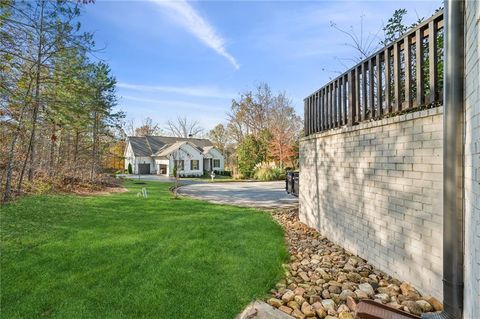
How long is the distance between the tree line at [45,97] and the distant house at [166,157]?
14811 mm

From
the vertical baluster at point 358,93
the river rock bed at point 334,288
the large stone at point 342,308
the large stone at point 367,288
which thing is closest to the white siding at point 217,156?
the vertical baluster at point 358,93

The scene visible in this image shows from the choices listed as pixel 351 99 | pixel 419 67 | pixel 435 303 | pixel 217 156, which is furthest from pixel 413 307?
pixel 217 156

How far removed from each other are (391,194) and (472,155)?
75.0 inches

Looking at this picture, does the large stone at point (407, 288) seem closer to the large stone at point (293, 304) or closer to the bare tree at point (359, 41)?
the large stone at point (293, 304)

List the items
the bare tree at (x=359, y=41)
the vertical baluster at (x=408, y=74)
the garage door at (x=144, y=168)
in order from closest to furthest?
the vertical baluster at (x=408, y=74) < the bare tree at (x=359, y=41) < the garage door at (x=144, y=168)

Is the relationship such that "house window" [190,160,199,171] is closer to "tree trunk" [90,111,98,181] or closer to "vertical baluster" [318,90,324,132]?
"tree trunk" [90,111,98,181]

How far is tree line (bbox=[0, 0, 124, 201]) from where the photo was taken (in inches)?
249

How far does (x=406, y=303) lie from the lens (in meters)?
2.94

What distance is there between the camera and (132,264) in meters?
4.09

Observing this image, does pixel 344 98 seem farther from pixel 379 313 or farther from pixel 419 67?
pixel 379 313

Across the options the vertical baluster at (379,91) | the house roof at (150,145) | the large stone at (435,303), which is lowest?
the large stone at (435,303)

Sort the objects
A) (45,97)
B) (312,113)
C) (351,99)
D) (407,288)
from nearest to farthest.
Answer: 1. (407,288)
2. (351,99)
3. (312,113)
4. (45,97)

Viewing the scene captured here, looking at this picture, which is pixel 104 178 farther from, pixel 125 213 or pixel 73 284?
pixel 73 284

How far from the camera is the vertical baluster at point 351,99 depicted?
5.04 meters
